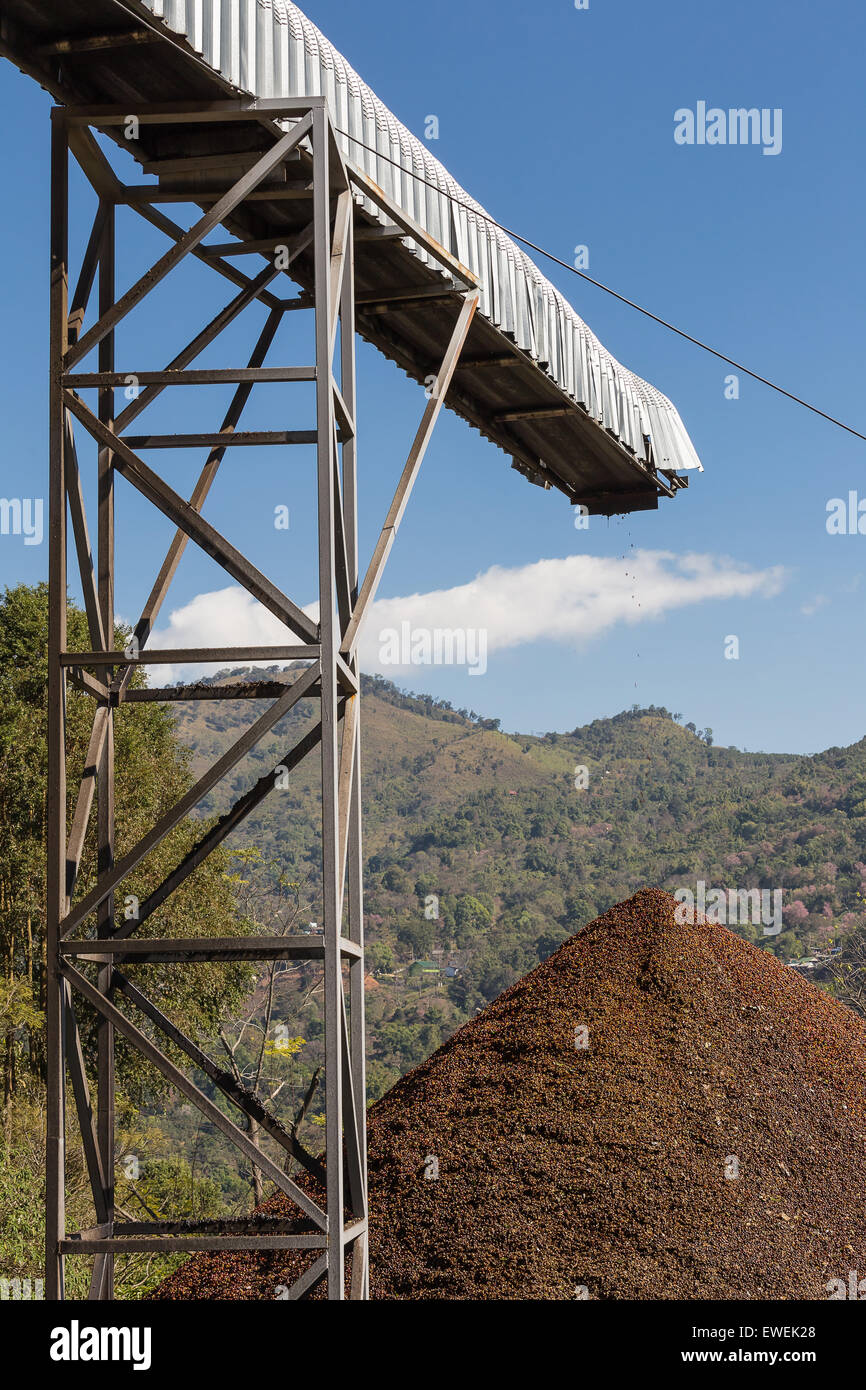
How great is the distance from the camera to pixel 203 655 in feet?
22.1

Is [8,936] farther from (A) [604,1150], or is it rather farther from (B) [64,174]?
(B) [64,174]

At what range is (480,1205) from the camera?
852cm

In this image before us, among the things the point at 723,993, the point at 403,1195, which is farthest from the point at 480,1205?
the point at 723,993

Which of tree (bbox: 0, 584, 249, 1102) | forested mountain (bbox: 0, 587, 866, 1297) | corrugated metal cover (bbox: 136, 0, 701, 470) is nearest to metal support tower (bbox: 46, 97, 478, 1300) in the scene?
corrugated metal cover (bbox: 136, 0, 701, 470)

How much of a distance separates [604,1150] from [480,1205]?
0.93 m

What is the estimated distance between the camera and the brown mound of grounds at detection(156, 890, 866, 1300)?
8.10 meters

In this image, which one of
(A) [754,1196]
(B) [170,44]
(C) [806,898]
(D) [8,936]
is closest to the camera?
(B) [170,44]

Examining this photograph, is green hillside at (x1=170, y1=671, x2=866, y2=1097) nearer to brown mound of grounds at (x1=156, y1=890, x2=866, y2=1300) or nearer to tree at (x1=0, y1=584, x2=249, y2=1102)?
tree at (x1=0, y1=584, x2=249, y2=1102)

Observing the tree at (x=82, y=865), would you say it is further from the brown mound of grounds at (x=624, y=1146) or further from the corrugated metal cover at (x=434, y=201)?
the corrugated metal cover at (x=434, y=201)

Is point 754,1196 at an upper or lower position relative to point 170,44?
lower

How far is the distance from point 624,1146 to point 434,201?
6.40m

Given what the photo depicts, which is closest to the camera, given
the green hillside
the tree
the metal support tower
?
the metal support tower

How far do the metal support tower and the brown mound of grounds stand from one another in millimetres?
1409

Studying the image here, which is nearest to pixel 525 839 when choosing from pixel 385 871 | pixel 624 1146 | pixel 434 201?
pixel 385 871
